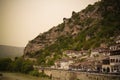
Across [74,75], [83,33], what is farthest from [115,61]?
[83,33]

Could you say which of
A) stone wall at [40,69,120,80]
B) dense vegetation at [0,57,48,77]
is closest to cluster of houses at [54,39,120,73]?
stone wall at [40,69,120,80]

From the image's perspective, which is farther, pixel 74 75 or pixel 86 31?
pixel 86 31

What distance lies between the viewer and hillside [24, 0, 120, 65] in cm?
1823

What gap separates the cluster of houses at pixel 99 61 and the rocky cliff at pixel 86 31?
2.77ft

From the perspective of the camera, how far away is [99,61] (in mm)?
13773

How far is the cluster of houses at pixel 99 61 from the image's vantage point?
1226cm

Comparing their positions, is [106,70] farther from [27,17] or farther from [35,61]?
[35,61]

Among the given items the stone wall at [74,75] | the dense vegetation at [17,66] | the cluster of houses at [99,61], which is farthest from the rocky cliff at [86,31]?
the stone wall at [74,75]

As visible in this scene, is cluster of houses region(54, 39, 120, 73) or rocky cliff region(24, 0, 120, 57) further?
rocky cliff region(24, 0, 120, 57)

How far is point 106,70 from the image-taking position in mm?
12477

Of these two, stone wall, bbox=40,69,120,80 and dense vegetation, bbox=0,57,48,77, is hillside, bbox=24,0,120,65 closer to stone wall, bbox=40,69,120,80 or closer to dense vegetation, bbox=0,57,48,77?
dense vegetation, bbox=0,57,48,77

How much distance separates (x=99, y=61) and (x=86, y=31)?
807 cm

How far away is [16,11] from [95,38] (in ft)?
27.8

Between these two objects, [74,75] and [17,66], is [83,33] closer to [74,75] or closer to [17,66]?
[17,66]
